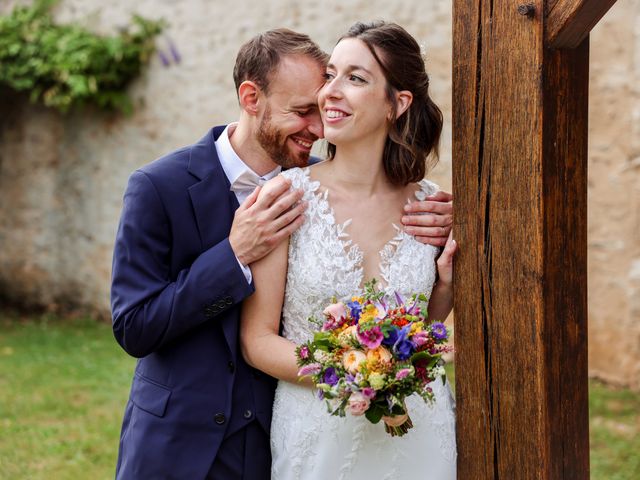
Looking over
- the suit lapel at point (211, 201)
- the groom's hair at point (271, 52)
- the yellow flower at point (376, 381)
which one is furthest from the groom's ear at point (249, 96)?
the yellow flower at point (376, 381)

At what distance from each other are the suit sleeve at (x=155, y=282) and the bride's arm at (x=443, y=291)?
595 millimetres

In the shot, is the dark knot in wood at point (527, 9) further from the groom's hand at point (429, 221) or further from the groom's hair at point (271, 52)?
the groom's hair at point (271, 52)

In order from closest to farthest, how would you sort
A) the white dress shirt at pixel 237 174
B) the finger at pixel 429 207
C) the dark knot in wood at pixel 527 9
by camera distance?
the dark knot in wood at pixel 527 9 < the finger at pixel 429 207 < the white dress shirt at pixel 237 174

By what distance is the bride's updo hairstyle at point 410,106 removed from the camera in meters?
2.72

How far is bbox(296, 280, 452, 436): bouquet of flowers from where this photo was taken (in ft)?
7.64

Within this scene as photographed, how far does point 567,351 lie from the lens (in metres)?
2.51

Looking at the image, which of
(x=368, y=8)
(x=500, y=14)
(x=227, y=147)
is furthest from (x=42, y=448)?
(x=500, y=14)

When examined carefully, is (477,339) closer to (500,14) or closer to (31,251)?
(500,14)

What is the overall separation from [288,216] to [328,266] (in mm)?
196

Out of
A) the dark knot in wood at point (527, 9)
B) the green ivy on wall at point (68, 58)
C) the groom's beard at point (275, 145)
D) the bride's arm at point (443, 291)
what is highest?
the green ivy on wall at point (68, 58)

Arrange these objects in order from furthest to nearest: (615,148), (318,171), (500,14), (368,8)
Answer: (368,8) < (615,148) < (318,171) < (500,14)

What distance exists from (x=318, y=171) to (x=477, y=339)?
2.47 feet

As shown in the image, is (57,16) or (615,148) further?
(57,16)

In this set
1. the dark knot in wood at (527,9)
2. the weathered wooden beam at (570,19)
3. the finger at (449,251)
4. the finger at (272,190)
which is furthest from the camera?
the finger at (272,190)
